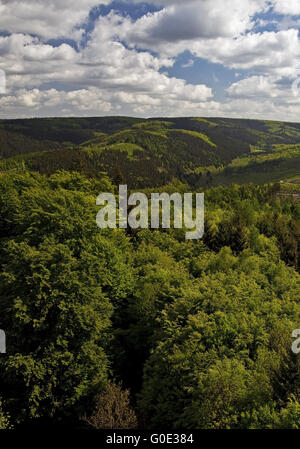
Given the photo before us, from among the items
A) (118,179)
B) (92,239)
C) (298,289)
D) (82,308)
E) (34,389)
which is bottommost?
(34,389)

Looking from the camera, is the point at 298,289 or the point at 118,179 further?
the point at 118,179

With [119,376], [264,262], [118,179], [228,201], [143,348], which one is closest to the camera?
[119,376]

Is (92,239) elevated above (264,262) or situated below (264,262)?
above

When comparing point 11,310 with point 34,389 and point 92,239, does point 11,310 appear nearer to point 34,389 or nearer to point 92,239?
point 34,389

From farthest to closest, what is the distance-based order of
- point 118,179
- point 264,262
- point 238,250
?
point 118,179
point 238,250
point 264,262

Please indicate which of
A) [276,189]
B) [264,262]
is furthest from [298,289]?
[276,189]

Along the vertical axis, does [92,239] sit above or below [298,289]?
above

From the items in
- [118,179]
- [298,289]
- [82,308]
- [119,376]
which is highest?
[118,179]

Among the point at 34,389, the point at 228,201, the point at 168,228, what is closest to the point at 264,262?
the point at 168,228

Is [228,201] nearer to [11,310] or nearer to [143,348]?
[143,348]
